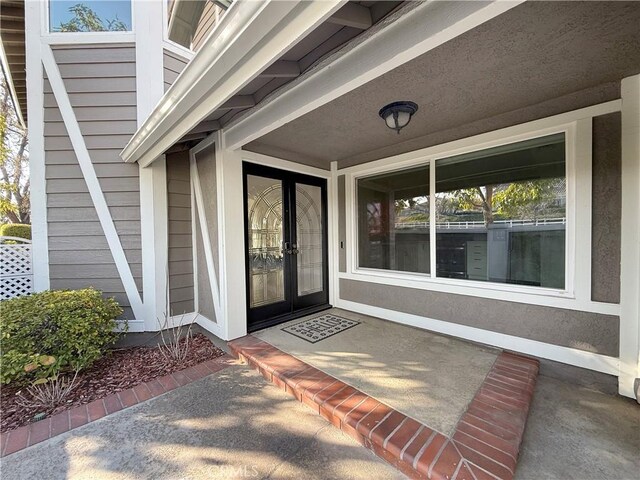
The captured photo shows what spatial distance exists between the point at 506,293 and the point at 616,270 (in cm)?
81

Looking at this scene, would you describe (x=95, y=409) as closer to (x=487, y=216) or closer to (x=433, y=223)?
(x=433, y=223)

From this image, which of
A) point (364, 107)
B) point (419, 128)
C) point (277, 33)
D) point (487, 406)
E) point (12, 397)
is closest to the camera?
point (277, 33)

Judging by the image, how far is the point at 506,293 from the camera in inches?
107

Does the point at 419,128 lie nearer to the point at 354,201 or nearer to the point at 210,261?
the point at 354,201

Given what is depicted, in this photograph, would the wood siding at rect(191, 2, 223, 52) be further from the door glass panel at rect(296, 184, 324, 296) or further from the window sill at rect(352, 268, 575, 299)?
the window sill at rect(352, 268, 575, 299)

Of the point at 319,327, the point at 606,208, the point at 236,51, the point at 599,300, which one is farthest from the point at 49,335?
the point at 606,208

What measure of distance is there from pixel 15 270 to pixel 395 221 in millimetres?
4771

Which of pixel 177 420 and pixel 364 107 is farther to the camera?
pixel 364 107

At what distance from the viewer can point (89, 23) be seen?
3.38m

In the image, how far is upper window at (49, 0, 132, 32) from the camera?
3350mm

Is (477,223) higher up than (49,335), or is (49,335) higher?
(477,223)

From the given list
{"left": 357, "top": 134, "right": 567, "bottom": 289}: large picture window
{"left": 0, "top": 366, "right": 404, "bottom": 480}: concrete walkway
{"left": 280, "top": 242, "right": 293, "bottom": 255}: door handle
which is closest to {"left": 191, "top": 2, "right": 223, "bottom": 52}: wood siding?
{"left": 280, "top": 242, "right": 293, "bottom": 255}: door handle

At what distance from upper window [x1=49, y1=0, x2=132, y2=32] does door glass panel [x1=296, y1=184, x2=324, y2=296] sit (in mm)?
3018

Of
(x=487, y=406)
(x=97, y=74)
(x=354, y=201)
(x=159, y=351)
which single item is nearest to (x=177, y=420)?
(x=159, y=351)
